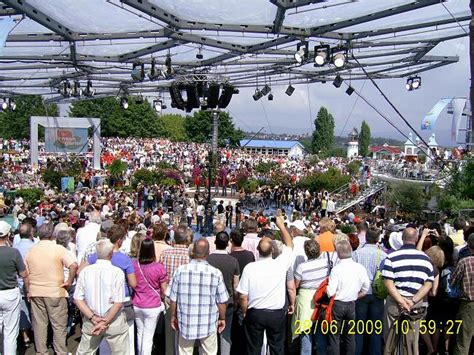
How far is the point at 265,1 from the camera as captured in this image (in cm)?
1086

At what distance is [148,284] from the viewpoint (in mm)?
4746

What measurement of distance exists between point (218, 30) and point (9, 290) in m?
9.67

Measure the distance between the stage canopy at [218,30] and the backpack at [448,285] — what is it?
6546 millimetres

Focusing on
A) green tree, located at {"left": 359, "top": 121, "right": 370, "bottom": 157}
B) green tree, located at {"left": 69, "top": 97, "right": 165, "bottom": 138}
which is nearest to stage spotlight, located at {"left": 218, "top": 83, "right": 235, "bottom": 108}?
green tree, located at {"left": 69, "top": 97, "right": 165, "bottom": 138}

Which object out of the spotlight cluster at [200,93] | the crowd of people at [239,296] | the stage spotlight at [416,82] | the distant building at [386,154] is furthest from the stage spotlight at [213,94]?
the distant building at [386,154]

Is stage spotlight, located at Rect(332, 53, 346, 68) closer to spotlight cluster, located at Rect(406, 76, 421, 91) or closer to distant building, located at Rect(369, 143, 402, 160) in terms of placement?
spotlight cluster, located at Rect(406, 76, 421, 91)

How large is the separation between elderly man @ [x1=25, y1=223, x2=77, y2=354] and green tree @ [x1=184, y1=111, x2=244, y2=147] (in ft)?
212

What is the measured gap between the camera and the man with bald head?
4645 millimetres

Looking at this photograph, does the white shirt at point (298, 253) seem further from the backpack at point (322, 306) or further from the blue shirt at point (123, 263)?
the blue shirt at point (123, 263)

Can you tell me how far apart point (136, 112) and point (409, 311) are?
68287mm

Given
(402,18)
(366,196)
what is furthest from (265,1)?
(366,196)

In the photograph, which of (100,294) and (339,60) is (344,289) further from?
(339,60)

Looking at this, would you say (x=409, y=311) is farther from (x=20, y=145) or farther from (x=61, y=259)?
(x=20, y=145)

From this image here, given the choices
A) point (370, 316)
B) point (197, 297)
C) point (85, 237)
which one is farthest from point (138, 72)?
point (197, 297)
